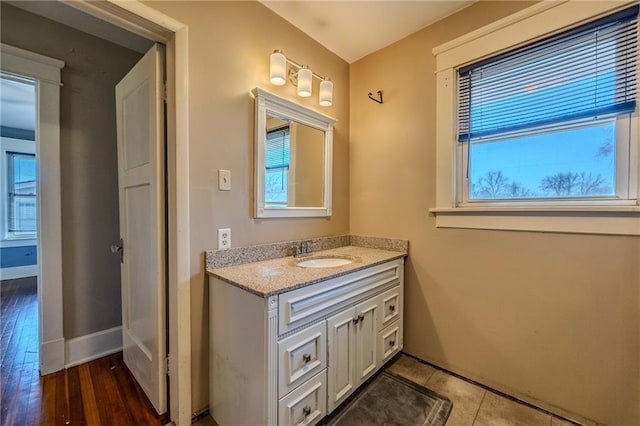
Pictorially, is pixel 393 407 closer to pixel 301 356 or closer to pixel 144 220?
pixel 301 356

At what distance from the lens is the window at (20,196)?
14.0 ft

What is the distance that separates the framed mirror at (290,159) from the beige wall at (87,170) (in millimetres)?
1355

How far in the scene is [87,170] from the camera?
1.96m

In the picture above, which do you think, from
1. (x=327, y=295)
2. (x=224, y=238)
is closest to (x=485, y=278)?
(x=327, y=295)

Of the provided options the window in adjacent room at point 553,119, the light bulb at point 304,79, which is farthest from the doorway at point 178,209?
the window in adjacent room at point 553,119

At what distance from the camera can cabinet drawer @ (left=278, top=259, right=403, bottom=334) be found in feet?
3.67

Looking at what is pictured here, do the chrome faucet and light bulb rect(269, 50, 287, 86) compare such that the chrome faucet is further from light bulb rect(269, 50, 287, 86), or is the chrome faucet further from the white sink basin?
light bulb rect(269, 50, 287, 86)

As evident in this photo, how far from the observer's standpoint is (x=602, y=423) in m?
1.32

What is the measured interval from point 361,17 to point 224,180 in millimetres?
1413

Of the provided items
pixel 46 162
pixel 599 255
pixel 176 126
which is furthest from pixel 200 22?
pixel 599 255

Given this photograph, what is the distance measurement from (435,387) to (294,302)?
3.91 ft

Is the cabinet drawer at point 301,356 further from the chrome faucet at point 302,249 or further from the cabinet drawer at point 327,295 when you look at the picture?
the chrome faucet at point 302,249

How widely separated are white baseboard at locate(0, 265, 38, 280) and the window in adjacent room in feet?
20.3

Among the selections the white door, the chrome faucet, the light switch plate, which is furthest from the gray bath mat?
the light switch plate
